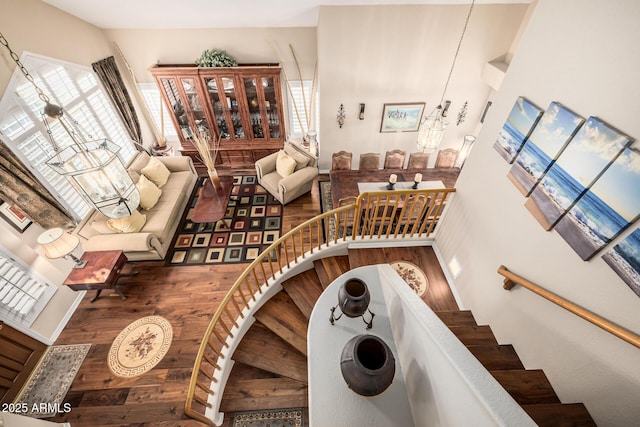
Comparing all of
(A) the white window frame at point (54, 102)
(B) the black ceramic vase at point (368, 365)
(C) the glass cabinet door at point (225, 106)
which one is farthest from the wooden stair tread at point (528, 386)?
(C) the glass cabinet door at point (225, 106)

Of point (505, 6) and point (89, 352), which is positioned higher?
point (505, 6)

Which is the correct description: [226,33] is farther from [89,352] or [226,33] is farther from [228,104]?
[89,352]

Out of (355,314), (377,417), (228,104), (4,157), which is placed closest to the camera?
(377,417)

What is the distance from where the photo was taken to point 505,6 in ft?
13.2

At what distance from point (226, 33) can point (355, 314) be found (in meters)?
5.48

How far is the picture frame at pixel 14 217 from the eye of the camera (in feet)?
9.97

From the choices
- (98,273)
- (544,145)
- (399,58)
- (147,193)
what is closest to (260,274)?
(98,273)

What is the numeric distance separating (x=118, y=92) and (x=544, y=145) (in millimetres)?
6591

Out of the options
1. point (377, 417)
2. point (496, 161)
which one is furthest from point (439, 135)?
point (377, 417)

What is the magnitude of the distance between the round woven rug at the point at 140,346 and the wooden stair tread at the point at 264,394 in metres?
1.16

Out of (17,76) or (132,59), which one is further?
(132,59)

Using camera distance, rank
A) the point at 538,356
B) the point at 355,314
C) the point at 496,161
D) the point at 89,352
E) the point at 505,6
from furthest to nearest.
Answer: the point at 505,6 → the point at 89,352 → the point at 496,161 → the point at 355,314 → the point at 538,356

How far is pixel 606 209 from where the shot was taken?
55.4 inches

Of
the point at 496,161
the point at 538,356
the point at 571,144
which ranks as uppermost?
the point at 496,161
